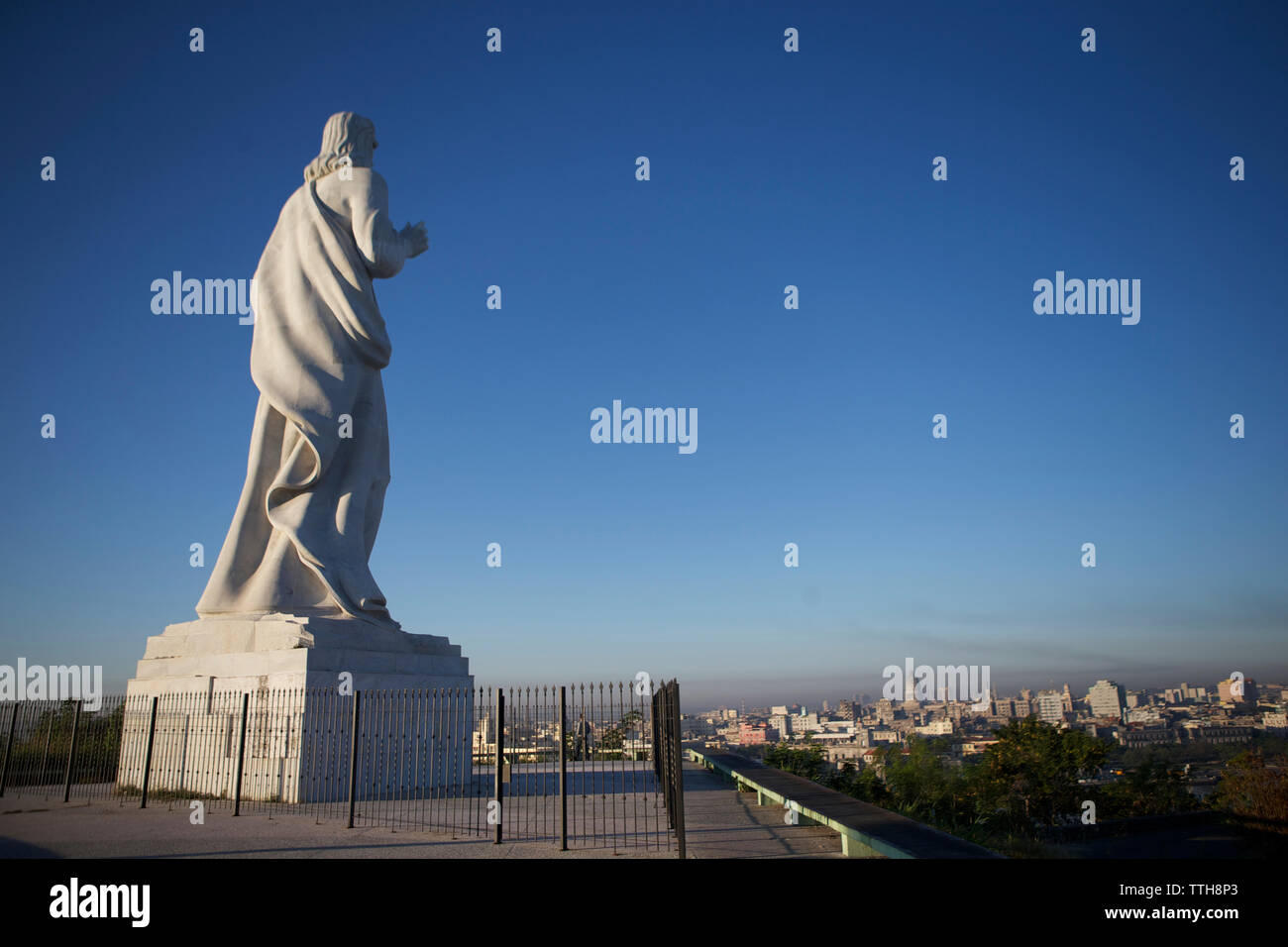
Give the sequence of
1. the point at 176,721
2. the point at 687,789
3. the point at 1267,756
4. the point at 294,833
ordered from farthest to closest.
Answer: the point at 687,789, the point at 176,721, the point at 294,833, the point at 1267,756

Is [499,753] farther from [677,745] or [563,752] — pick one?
[677,745]

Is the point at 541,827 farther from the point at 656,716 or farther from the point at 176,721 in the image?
the point at 176,721

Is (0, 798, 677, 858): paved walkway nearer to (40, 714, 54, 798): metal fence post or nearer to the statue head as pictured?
(40, 714, 54, 798): metal fence post

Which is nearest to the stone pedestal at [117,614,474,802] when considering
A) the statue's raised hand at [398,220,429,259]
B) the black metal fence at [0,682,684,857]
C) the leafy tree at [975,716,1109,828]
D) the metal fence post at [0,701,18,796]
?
the black metal fence at [0,682,684,857]

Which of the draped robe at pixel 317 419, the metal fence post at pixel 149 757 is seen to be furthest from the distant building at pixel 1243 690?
the metal fence post at pixel 149 757

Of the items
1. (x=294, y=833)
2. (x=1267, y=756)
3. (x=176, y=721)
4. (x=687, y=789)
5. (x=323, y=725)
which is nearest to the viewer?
(x=1267, y=756)

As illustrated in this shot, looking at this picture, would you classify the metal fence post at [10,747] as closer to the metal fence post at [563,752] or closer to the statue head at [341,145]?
the statue head at [341,145]
